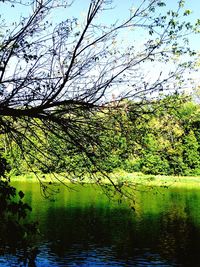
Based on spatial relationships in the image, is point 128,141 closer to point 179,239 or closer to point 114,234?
point 179,239

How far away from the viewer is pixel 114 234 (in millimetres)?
→ 23984

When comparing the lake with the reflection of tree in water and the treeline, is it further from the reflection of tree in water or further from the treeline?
the treeline

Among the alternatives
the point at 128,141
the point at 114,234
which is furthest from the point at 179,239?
the point at 128,141

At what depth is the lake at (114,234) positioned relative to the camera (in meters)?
18.5

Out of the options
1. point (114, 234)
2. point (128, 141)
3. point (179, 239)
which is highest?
point (128, 141)

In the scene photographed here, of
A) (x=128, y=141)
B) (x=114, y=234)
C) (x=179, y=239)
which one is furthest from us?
(x=114, y=234)

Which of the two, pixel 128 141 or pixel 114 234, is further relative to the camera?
pixel 114 234

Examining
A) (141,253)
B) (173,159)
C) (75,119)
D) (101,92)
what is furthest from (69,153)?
(141,253)

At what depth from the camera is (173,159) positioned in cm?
688

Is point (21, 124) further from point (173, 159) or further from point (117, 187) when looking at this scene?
point (173, 159)

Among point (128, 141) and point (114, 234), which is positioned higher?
point (128, 141)

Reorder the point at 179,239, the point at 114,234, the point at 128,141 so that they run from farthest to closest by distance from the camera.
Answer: the point at 114,234, the point at 179,239, the point at 128,141

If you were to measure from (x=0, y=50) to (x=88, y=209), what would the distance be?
89.0 feet

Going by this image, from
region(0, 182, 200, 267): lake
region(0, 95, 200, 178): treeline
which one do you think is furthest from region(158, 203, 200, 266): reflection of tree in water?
region(0, 95, 200, 178): treeline
